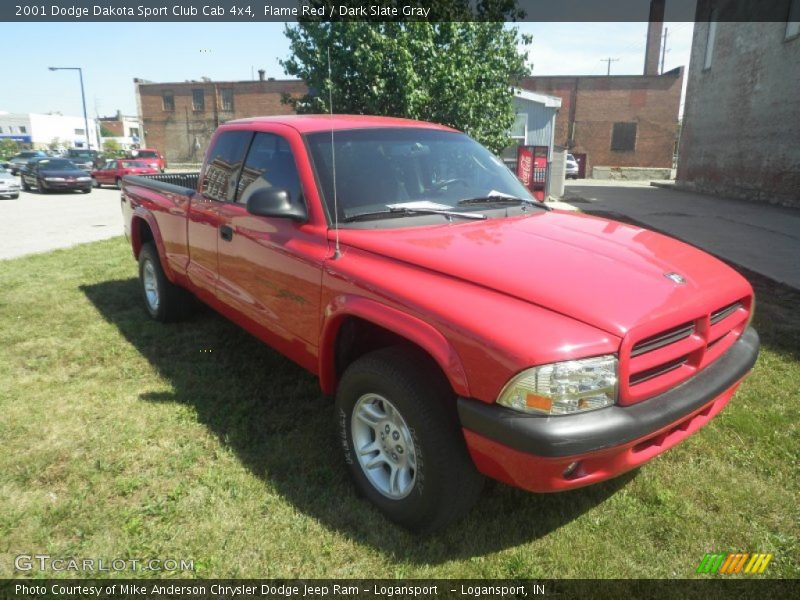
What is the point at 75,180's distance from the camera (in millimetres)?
22391

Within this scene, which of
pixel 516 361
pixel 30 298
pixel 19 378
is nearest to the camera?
pixel 516 361

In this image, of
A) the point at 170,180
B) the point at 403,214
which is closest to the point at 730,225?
the point at 170,180

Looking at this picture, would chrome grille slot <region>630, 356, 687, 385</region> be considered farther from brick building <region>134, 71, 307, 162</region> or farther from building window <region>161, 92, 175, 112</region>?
building window <region>161, 92, 175, 112</region>

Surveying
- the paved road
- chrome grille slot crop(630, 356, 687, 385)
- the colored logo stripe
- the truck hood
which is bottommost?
the paved road

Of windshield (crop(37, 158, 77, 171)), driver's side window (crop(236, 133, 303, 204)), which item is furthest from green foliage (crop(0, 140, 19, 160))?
driver's side window (crop(236, 133, 303, 204))

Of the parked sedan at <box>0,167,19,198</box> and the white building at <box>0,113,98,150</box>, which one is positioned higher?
the white building at <box>0,113,98,150</box>

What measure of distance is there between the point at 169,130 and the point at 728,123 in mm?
41511

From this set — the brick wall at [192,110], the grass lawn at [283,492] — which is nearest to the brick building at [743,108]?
the grass lawn at [283,492]

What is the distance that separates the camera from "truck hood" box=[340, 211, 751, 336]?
7.04ft

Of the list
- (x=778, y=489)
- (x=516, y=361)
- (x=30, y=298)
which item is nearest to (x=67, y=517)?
(x=516, y=361)

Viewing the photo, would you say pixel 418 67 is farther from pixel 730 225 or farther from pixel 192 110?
pixel 192 110

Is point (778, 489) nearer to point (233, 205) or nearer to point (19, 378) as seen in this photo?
point (233, 205)

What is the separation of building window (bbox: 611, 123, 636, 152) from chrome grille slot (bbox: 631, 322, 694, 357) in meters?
41.9

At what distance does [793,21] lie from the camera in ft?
53.5
